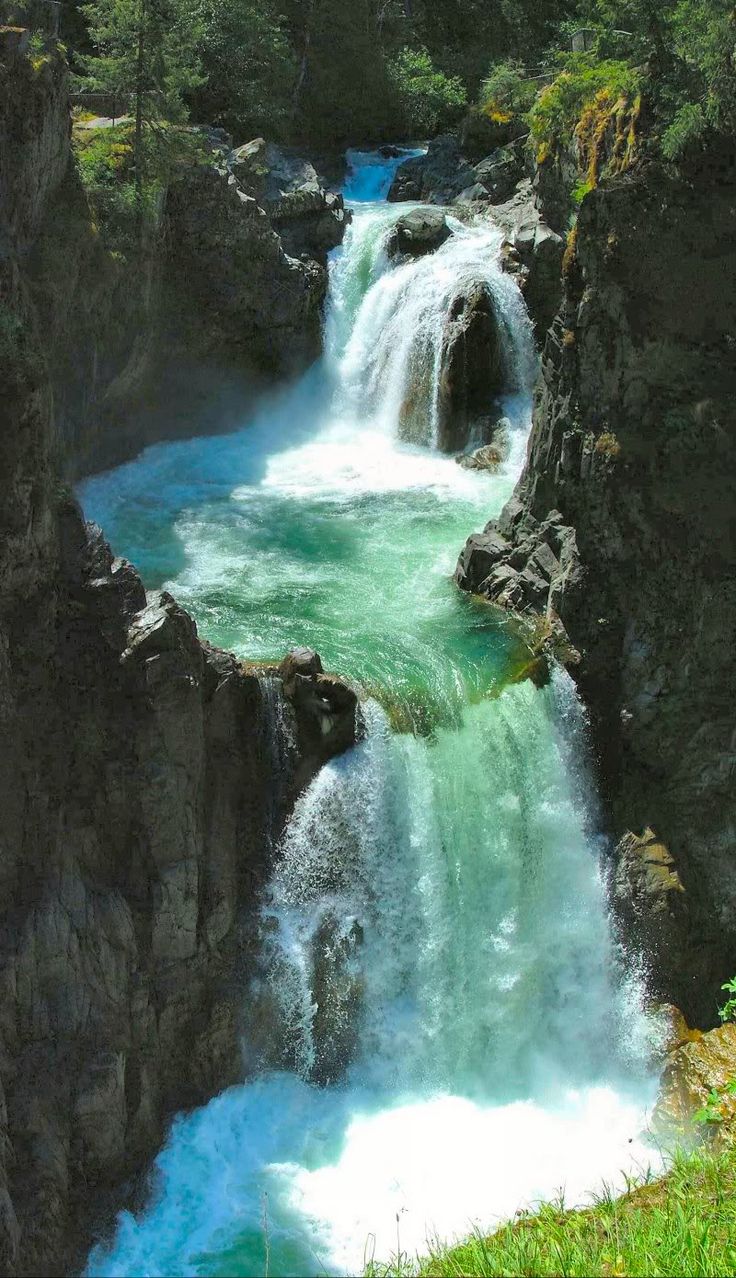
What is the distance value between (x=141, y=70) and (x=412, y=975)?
19104 mm

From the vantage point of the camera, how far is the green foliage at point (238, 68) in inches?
1324

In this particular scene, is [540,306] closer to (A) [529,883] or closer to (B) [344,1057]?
(A) [529,883]

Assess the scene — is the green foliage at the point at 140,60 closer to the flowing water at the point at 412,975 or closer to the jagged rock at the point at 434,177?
the jagged rock at the point at 434,177

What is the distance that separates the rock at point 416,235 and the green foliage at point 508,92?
23.8 ft

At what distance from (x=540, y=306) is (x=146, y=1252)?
830 inches

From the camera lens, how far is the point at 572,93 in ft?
81.8

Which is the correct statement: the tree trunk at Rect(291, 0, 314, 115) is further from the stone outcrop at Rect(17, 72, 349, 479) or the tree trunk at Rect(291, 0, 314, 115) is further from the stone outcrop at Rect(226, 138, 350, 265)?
the stone outcrop at Rect(226, 138, 350, 265)

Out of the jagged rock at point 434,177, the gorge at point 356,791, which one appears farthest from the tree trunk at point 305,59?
the gorge at point 356,791

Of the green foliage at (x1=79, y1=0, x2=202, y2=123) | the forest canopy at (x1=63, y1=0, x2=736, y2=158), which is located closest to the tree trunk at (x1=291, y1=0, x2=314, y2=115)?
the forest canopy at (x1=63, y1=0, x2=736, y2=158)

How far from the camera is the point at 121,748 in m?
15.0

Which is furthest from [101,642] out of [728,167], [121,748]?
[728,167]

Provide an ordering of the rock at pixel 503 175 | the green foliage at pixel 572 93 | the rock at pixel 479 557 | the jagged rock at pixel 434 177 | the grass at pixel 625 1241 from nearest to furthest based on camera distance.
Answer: the grass at pixel 625 1241
the rock at pixel 479 557
the green foliage at pixel 572 93
the rock at pixel 503 175
the jagged rock at pixel 434 177

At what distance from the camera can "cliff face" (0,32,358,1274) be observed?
14039 mm

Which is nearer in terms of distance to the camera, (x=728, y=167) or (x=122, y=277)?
(x=728, y=167)
